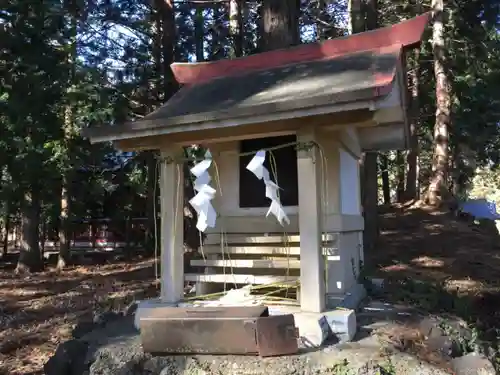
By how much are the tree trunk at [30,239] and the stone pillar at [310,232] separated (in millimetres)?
11507

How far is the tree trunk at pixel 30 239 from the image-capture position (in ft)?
45.3

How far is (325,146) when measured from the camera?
202 inches

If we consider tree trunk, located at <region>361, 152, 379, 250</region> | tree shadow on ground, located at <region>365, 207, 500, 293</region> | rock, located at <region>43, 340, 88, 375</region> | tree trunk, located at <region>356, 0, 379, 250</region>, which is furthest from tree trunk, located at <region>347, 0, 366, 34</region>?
rock, located at <region>43, 340, 88, 375</region>

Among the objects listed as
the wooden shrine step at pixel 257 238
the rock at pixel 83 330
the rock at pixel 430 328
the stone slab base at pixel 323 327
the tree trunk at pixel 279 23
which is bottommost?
the rock at pixel 83 330

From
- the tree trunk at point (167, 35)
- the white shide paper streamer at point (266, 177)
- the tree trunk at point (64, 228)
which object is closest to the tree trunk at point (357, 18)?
the tree trunk at point (167, 35)

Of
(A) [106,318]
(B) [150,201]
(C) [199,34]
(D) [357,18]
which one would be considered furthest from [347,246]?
(B) [150,201]

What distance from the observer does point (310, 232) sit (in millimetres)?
4352

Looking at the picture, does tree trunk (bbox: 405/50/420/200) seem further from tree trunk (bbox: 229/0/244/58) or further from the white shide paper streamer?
the white shide paper streamer

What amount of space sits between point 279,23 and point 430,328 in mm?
5267

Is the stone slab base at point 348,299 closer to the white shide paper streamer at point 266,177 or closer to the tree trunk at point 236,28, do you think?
the white shide paper streamer at point 266,177

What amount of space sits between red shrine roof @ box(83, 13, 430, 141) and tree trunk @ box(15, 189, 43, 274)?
9.31 metres

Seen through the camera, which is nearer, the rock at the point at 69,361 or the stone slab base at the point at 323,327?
the stone slab base at the point at 323,327

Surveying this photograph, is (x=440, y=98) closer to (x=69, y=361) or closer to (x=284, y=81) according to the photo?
(x=284, y=81)

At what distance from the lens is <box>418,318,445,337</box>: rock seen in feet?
14.5
